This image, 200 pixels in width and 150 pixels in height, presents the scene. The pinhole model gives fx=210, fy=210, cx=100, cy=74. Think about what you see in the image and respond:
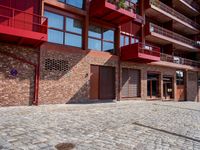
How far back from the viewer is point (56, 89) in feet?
49.1

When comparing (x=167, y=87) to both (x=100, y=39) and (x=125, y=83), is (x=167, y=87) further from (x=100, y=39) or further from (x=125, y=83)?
(x=100, y=39)

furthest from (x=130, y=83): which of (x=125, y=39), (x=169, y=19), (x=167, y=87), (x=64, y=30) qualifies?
(x=169, y=19)

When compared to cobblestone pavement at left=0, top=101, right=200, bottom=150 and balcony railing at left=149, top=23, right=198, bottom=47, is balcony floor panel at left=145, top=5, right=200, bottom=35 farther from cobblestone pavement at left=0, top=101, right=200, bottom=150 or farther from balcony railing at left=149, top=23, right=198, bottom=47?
cobblestone pavement at left=0, top=101, right=200, bottom=150

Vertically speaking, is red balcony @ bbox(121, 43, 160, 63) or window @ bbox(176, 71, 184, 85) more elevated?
red balcony @ bbox(121, 43, 160, 63)

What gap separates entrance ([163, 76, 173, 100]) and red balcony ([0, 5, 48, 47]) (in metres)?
17.3

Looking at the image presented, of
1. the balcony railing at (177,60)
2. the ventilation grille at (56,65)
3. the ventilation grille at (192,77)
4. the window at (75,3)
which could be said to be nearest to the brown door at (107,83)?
the ventilation grille at (56,65)

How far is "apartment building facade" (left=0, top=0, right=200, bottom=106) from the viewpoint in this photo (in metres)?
13.1

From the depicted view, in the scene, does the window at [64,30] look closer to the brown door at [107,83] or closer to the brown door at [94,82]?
the brown door at [94,82]

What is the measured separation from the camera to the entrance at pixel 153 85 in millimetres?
23209

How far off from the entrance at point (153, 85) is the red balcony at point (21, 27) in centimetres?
1357

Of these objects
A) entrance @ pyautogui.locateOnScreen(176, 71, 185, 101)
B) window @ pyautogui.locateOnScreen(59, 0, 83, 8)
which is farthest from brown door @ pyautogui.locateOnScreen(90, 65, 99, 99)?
entrance @ pyautogui.locateOnScreen(176, 71, 185, 101)

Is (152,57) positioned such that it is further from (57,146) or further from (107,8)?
(57,146)

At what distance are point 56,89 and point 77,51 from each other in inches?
137

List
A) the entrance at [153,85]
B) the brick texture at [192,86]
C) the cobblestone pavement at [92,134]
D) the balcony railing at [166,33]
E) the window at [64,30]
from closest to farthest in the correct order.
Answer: the cobblestone pavement at [92,134] < the window at [64,30] < the entrance at [153,85] < the balcony railing at [166,33] < the brick texture at [192,86]
